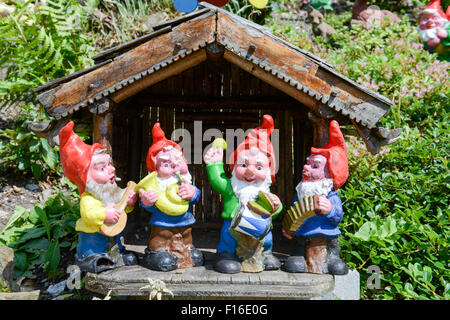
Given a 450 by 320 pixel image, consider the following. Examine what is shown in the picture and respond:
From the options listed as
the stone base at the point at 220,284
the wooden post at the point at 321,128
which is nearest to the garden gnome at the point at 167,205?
the stone base at the point at 220,284

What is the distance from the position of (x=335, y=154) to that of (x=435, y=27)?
11.5 feet

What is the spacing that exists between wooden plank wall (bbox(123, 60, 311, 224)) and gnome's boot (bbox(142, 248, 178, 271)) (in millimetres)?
1263

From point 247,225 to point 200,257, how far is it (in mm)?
518

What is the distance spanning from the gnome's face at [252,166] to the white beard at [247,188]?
3 cm

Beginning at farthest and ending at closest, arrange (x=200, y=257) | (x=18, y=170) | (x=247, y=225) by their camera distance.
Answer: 1. (x=18, y=170)
2. (x=200, y=257)
3. (x=247, y=225)

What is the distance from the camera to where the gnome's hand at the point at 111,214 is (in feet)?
9.17

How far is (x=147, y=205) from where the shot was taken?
2.90 metres

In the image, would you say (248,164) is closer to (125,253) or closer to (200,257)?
(200,257)

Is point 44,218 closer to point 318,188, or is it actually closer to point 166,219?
point 166,219

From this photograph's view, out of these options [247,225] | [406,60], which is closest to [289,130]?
[247,225]

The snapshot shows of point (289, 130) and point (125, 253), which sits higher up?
point (289, 130)

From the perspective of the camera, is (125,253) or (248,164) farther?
(125,253)

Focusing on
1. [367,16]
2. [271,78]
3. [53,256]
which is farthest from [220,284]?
[367,16]

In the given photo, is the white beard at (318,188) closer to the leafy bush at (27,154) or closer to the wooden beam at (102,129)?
the wooden beam at (102,129)
